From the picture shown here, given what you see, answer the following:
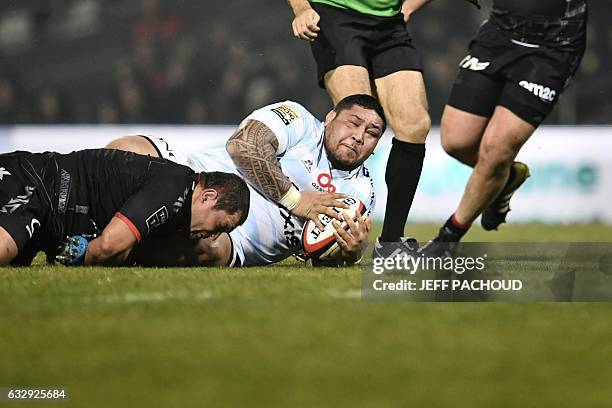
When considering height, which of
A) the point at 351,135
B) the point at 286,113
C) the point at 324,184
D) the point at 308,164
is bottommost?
the point at 324,184

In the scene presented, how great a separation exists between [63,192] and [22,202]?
0.80 ft

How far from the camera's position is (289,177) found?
6.33 m

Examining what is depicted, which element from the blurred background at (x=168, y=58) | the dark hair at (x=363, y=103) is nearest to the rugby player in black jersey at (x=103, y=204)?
the dark hair at (x=363, y=103)

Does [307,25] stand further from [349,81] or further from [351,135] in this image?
[351,135]

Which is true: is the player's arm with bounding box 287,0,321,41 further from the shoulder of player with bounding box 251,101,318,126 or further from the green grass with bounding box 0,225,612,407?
the green grass with bounding box 0,225,612,407

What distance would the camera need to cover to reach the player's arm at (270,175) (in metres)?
5.97

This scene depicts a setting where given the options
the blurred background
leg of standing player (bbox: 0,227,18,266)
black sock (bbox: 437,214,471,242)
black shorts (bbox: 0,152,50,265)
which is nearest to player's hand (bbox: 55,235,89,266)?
black shorts (bbox: 0,152,50,265)

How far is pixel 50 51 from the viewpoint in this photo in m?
13.1

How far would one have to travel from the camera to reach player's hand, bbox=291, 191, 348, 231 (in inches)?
233

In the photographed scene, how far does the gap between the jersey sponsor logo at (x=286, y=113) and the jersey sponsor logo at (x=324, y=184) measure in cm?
38

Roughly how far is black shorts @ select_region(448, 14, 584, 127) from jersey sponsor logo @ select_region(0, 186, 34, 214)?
2493mm

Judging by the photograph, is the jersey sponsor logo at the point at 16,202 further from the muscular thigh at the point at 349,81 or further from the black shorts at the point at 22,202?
the muscular thigh at the point at 349,81

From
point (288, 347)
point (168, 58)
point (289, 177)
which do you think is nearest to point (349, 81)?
point (289, 177)

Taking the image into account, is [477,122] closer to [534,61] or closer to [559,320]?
[534,61]
